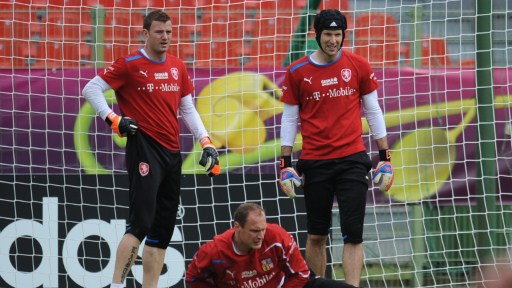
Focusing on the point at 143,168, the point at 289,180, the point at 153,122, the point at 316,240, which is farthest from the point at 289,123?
the point at 143,168

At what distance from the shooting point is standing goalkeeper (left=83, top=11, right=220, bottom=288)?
18.7 ft

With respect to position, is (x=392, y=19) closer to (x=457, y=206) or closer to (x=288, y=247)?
(x=457, y=206)

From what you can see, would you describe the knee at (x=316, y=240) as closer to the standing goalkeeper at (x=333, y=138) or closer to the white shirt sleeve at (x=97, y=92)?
the standing goalkeeper at (x=333, y=138)

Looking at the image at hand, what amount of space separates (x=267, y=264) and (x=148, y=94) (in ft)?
4.08

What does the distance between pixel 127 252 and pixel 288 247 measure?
936mm

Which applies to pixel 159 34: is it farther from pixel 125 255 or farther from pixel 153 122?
pixel 125 255

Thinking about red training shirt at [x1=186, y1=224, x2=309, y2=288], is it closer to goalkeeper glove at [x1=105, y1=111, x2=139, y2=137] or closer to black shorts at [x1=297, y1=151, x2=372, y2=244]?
black shorts at [x1=297, y1=151, x2=372, y2=244]

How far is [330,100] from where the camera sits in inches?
229

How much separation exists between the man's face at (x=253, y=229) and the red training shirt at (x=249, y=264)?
138mm

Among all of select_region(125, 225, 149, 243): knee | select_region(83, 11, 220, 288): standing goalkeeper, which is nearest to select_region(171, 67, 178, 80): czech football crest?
select_region(83, 11, 220, 288): standing goalkeeper

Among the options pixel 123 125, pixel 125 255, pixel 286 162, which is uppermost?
pixel 123 125

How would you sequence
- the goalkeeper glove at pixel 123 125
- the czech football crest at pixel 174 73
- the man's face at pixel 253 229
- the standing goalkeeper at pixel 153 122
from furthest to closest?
the czech football crest at pixel 174 73, the standing goalkeeper at pixel 153 122, the goalkeeper glove at pixel 123 125, the man's face at pixel 253 229

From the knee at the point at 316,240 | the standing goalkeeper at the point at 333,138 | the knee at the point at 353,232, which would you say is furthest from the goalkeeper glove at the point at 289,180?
the knee at the point at 353,232

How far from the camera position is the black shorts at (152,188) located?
5.61 metres
